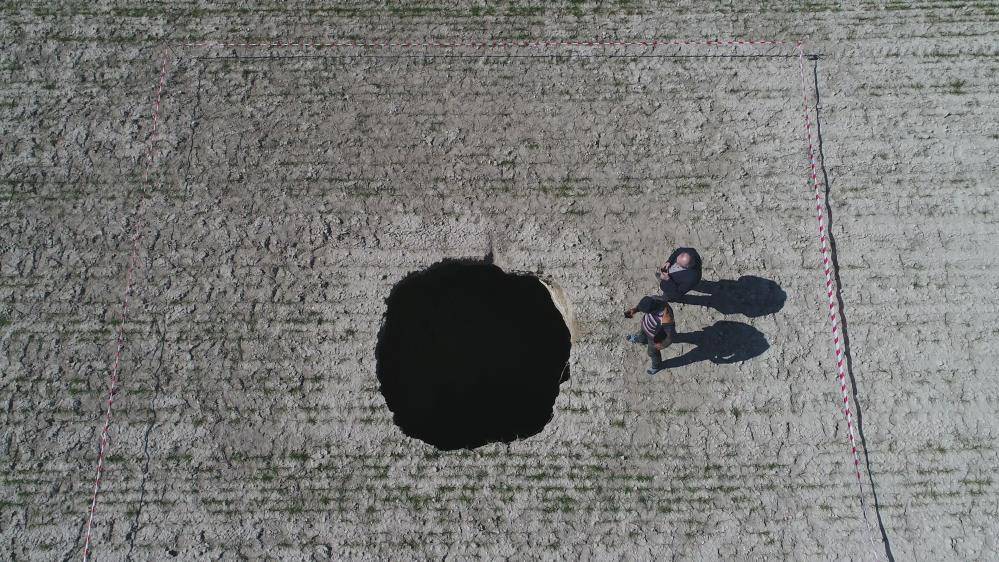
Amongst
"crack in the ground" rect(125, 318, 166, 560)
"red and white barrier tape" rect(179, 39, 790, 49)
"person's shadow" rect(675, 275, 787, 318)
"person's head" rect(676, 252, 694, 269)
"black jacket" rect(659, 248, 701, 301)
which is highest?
"red and white barrier tape" rect(179, 39, 790, 49)

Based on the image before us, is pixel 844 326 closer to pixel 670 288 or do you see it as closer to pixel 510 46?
pixel 670 288

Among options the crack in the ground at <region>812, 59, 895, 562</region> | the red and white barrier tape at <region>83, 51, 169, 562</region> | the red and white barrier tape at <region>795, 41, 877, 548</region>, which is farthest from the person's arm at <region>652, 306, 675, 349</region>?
the red and white barrier tape at <region>83, 51, 169, 562</region>

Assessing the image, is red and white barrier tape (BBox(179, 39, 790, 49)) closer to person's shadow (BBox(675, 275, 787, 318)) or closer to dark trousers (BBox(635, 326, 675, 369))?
person's shadow (BBox(675, 275, 787, 318))

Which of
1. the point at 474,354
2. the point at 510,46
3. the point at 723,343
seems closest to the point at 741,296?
the point at 723,343

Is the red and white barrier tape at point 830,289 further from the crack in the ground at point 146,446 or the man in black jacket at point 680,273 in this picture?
the crack in the ground at point 146,446

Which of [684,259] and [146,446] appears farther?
[146,446]

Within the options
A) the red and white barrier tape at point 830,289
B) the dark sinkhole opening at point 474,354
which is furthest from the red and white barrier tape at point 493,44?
the dark sinkhole opening at point 474,354
